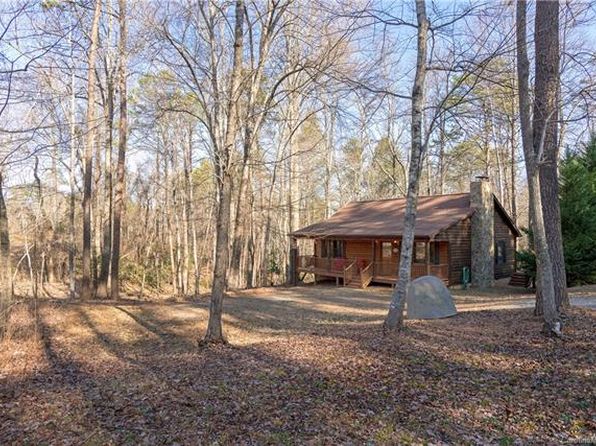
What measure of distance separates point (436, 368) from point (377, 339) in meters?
1.63

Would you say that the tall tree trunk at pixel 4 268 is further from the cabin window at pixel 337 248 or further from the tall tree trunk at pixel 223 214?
the cabin window at pixel 337 248

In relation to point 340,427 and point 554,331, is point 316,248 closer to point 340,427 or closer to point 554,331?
point 554,331

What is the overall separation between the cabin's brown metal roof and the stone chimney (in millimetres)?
494

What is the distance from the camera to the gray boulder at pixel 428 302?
31.4ft

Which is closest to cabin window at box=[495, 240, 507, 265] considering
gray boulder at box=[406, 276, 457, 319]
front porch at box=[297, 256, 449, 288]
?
front porch at box=[297, 256, 449, 288]

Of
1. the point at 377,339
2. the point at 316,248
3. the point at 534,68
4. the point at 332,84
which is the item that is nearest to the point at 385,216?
the point at 316,248

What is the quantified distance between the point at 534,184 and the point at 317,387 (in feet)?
15.8

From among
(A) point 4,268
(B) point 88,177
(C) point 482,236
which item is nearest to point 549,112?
(A) point 4,268

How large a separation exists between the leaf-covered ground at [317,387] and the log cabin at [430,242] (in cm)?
1077

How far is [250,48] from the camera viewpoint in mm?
15945

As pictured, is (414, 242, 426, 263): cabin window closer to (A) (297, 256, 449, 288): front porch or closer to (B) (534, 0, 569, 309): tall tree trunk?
(A) (297, 256, 449, 288): front porch

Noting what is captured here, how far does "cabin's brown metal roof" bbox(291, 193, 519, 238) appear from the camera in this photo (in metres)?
18.8

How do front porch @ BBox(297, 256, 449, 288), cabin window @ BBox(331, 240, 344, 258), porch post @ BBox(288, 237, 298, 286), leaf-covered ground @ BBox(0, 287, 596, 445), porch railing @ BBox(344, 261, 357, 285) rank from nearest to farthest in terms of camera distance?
leaf-covered ground @ BBox(0, 287, 596, 445)
front porch @ BBox(297, 256, 449, 288)
porch railing @ BBox(344, 261, 357, 285)
porch post @ BBox(288, 237, 298, 286)
cabin window @ BBox(331, 240, 344, 258)

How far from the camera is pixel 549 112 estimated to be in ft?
23.8
